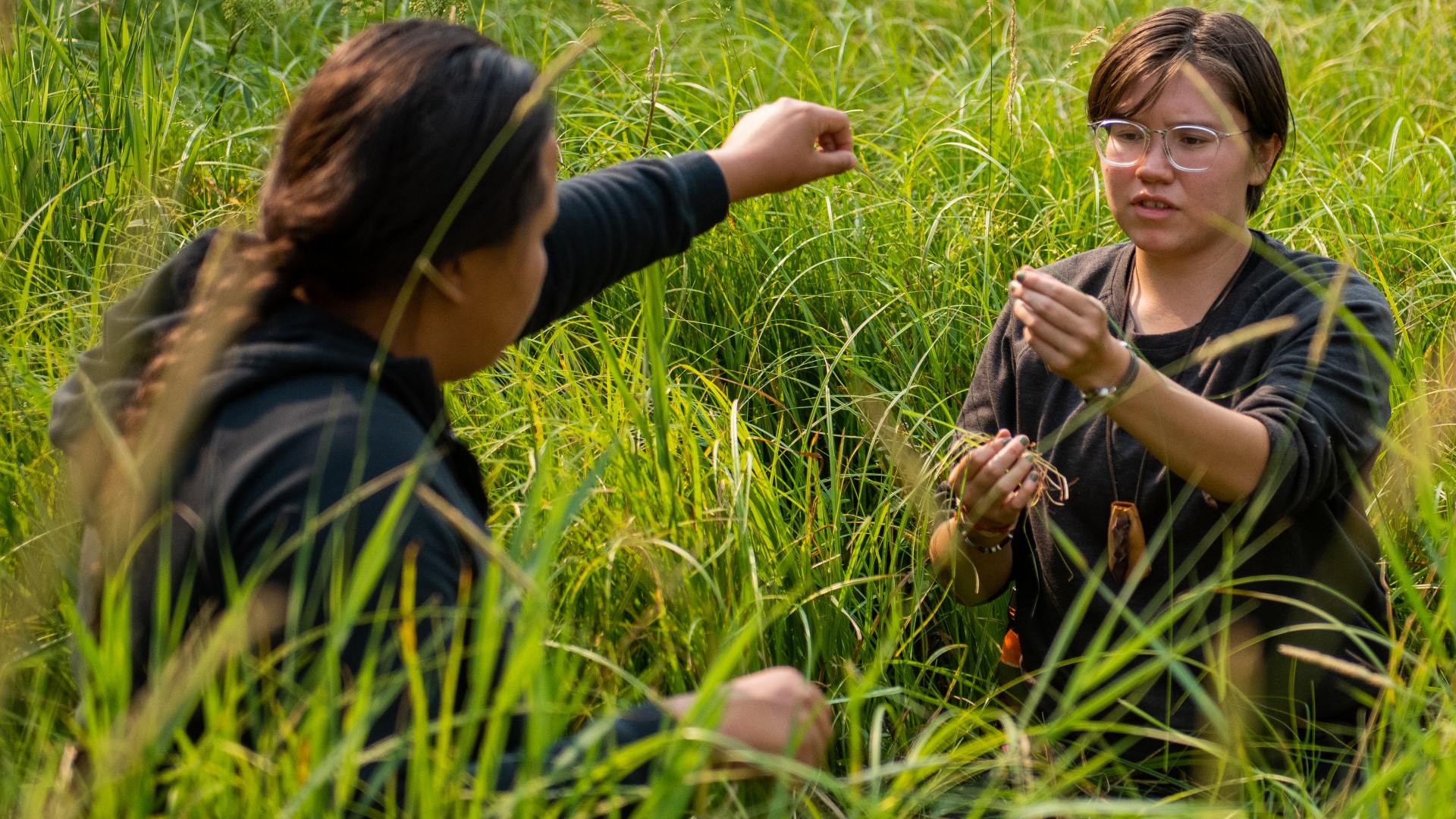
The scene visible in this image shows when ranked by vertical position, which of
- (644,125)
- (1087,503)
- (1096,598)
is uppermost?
(644,125)

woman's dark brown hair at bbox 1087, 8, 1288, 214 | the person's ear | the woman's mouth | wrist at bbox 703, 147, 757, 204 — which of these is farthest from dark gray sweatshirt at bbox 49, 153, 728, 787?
the person's ear

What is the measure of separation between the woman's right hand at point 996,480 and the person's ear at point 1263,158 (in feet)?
2.30

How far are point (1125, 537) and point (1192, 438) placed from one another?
0.32 meters

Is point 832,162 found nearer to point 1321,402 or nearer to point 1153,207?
point 1153,207

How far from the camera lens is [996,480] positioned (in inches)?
84.9

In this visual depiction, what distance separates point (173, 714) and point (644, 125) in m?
2.47

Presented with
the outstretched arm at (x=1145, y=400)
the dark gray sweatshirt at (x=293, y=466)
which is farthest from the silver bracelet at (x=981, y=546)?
the dark gray sweatshirt at (x=293, y=466)

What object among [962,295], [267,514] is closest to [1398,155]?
[962,295]

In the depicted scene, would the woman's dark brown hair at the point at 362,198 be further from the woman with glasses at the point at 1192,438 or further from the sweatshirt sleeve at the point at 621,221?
the woman with glasses at the point at 1192,438

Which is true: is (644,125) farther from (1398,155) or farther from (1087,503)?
(1398,155)

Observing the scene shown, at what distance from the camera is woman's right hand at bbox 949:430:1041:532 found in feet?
7.02

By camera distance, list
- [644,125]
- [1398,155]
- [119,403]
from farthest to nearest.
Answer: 1. [1398,155]
2. [644,125]
3. [119,403]

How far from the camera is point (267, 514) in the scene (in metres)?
1.41

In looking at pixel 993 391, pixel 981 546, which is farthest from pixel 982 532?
pixel 993 391
